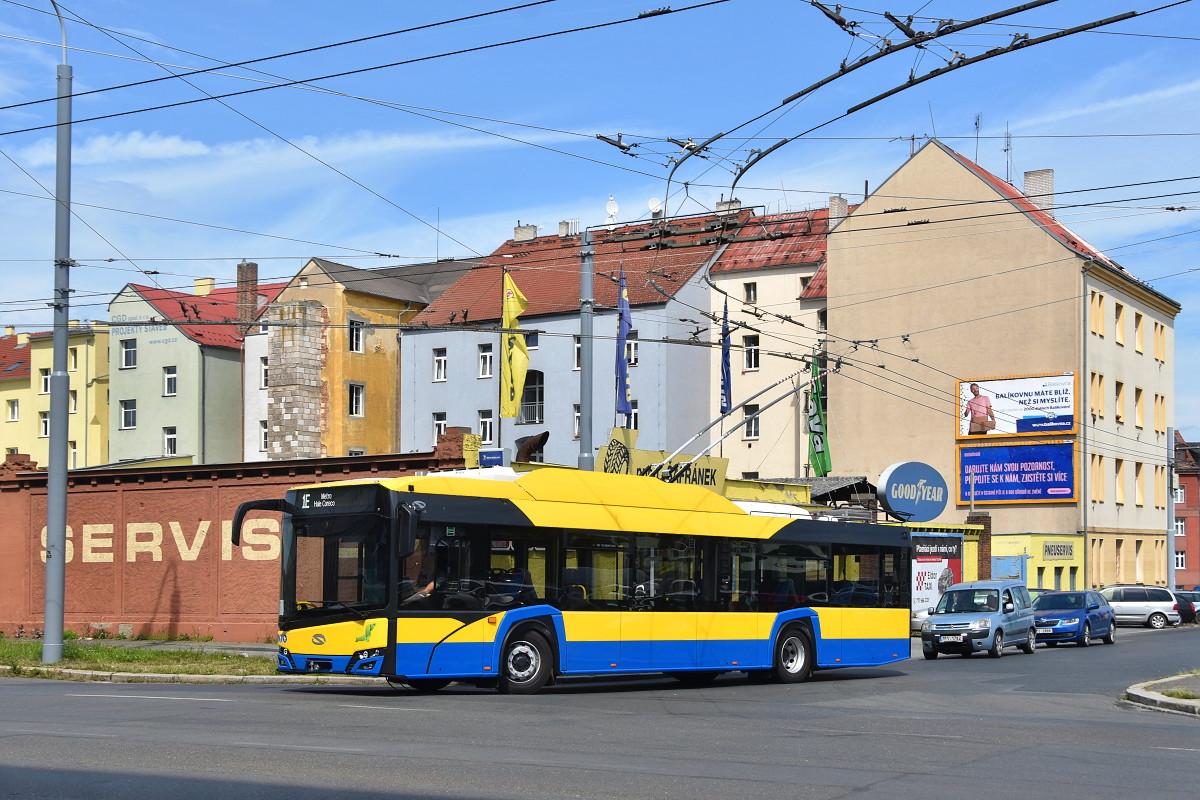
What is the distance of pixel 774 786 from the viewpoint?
10.8 metres

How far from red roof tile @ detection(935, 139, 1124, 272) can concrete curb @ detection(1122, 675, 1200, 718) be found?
36.8 meters

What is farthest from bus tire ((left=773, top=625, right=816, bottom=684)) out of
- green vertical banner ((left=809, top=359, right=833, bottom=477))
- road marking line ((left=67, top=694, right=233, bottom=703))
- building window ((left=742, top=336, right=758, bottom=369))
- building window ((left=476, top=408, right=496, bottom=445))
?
building window ((left=742, top=336, right=758, bottom=369))

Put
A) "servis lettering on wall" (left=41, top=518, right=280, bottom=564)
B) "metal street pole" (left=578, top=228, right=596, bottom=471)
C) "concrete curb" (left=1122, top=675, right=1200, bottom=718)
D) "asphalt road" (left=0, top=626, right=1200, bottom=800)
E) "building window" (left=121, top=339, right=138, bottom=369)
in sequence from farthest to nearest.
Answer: "building window" (left=121, top=339, right=138, bottom=369)
"servis lettering on wall" (left=41, top=518, right=280, bottom=564)
"metal street pole" (left=578, top=228, right=596, bottom=471)
"concrete curb" (left=1122, top=675, right=1200, bottom=718)
"asphalt road" (left=0, top=626, right=1200, bottom=800)

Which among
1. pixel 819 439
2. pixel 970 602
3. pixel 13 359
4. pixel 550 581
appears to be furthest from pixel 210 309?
pixel 550 581

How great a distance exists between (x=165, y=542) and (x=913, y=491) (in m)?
19.6

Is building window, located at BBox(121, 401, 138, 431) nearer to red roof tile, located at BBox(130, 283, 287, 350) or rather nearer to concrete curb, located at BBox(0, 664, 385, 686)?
red roof tile, located at BBox(130, 283, 287, 350)

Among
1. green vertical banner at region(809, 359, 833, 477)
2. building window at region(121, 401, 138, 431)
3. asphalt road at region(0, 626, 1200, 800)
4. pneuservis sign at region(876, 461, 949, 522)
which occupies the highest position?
building window at region(121, 401, 138, 431)

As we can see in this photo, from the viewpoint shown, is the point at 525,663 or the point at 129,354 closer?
the point at 525,663

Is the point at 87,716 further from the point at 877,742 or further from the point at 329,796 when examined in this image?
the point at 877,742

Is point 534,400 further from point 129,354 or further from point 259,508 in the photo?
point 259,508

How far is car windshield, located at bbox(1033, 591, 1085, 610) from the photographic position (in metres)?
39.2

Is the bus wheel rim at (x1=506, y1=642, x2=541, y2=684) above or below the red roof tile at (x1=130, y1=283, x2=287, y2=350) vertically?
below

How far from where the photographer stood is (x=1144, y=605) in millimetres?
51969

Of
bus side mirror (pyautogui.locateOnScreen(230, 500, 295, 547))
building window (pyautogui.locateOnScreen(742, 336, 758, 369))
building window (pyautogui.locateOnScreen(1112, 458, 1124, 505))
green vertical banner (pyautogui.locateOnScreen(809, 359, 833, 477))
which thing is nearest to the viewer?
bus side mirror (pyautogui.locateOnScreen(230, 500, 295, 547))
